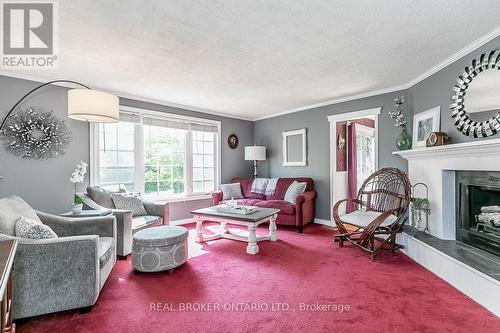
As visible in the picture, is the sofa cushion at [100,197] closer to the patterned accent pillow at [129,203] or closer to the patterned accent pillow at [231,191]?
the patterned accent pillow at [129,203]

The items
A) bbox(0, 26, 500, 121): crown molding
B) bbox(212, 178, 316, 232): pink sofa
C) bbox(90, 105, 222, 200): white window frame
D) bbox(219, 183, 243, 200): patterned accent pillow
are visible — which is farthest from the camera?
bbox(219, 183, 243, 200): patterned accent pillow

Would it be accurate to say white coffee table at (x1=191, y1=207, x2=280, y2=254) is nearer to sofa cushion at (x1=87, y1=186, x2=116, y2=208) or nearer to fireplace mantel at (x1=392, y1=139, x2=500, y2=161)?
sofa cushion at (x1=87, y1=186, x2=116, y2=208)

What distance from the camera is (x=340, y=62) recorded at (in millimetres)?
2943

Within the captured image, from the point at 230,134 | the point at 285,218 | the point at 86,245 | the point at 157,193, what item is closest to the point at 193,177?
the point at 157,193

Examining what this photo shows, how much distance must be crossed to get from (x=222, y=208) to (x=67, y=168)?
230 centimetres

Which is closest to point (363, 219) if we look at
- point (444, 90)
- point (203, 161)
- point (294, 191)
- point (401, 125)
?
point (294, 191)

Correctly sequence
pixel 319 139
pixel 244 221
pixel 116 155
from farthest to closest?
pixel 319 139 → pixel 116 155 → pixel 244 221

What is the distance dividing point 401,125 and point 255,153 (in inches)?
113

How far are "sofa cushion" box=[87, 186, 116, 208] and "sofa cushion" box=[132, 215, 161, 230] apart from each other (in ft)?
1.43

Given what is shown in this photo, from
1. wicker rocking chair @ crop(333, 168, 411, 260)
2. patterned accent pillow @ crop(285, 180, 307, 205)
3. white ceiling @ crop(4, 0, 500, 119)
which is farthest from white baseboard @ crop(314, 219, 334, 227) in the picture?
white ceiling @ crop(4, 0, 500, 119)

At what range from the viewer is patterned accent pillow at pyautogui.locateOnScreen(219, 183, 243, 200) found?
5164 millimetres

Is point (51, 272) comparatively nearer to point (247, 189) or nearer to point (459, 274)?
point (459, 274)

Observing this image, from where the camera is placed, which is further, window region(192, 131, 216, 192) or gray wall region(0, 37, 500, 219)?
window region(192, 131, 216, 192)

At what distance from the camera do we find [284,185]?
5059 mm
